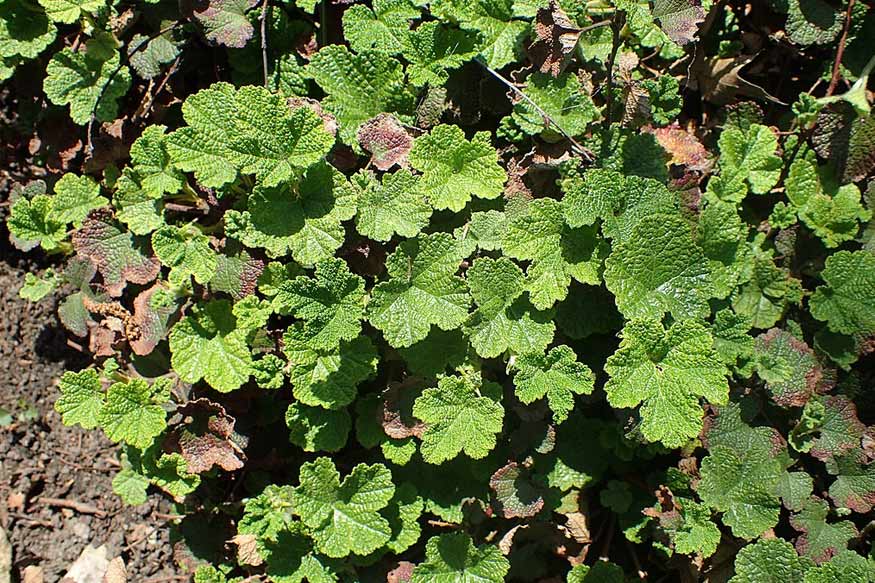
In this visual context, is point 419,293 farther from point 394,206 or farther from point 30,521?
point 30,521

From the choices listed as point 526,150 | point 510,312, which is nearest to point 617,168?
point 526,150

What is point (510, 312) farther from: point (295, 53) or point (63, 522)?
point (63, 522)

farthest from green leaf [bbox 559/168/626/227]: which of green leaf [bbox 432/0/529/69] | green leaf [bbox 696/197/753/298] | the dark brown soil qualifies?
the dark brown soil

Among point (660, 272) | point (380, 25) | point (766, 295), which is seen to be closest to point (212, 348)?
point (380, 25)

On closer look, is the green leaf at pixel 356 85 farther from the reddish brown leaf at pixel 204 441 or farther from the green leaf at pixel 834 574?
the green leaf at pixel 834 574

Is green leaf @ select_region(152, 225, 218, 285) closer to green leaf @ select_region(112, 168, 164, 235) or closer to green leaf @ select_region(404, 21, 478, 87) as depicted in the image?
green leaf @ select_region(112, 168, 164, 235)
